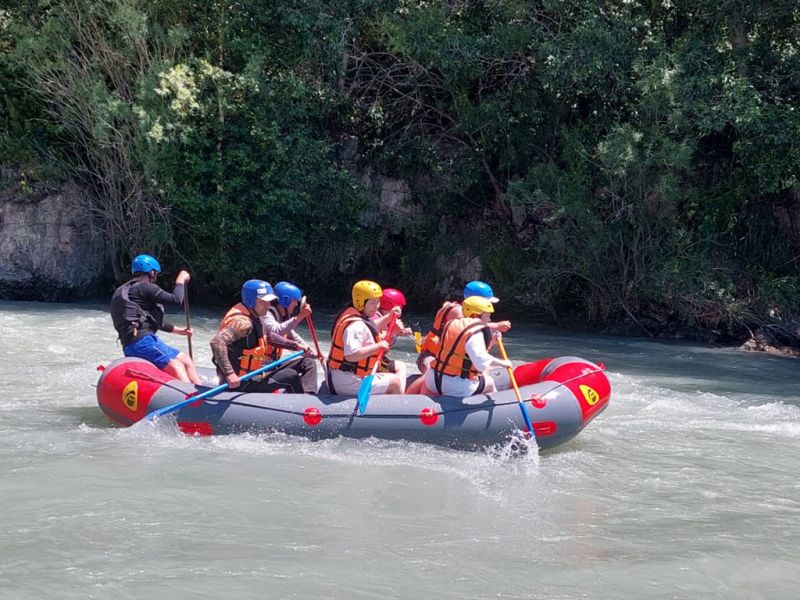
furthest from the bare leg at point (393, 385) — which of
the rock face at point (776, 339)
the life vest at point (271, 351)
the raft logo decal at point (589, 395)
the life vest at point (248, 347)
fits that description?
the rock face at point (776, 339)

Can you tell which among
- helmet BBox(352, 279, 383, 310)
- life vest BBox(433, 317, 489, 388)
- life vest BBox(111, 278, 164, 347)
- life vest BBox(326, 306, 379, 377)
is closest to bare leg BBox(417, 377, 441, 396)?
life vest BBox(433, 317, 489, 388)

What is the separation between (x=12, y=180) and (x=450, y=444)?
10.7 metres

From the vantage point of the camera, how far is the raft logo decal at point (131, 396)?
6.89 meters

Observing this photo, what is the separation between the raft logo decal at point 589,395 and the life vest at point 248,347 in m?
2.31

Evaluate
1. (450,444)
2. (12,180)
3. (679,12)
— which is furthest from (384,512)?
(12,180)

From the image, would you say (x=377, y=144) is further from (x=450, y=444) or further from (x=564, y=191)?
(x=450, y=444)

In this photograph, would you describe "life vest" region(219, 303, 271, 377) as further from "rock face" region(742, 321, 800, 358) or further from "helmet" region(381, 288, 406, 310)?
"rock face" region(742, 321, 800, 358)

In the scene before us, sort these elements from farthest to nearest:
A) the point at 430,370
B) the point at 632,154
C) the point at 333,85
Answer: the point at 333,85 < the point at 632,154 < the point at 430,370

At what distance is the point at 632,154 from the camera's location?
11906mm

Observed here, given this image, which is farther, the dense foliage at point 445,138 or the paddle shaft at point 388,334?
the dense foliage at point 445,138

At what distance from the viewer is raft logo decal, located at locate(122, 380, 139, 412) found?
271 inches

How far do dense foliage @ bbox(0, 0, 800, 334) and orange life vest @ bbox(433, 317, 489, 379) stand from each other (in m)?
6.04

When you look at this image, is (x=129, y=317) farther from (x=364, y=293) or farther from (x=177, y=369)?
(x=364, y=293)

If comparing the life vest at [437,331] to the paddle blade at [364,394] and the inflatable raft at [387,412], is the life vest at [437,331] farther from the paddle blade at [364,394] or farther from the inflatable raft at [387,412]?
the paddle blade at [364,394]
